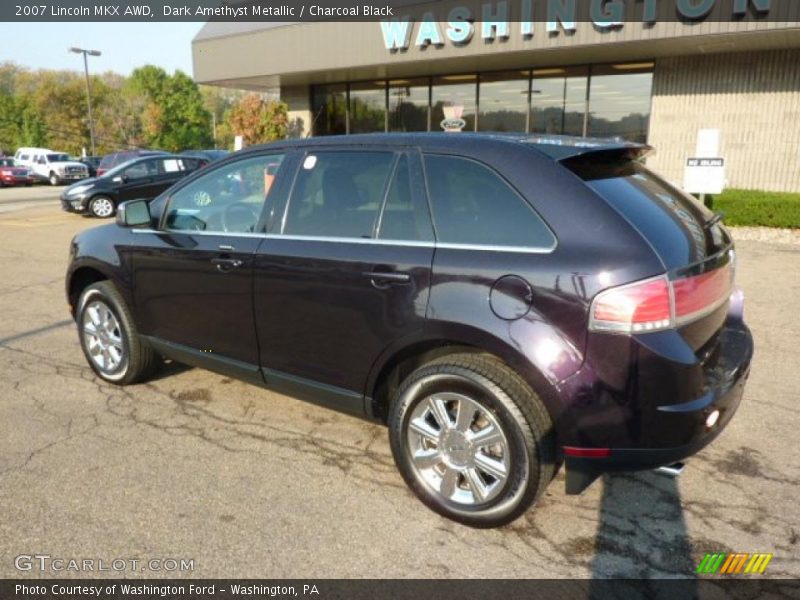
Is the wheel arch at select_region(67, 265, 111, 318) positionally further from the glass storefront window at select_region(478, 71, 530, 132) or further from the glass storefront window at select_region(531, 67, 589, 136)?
the glass storefront window at select_region(478, 71, 530, 132)

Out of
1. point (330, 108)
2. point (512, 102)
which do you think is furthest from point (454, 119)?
point (330, 108)

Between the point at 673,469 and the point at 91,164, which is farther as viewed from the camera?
the point at 91,164

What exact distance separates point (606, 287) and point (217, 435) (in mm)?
2503

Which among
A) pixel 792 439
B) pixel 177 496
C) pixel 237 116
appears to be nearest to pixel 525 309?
pixel 177 496

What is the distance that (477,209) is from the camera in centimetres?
276

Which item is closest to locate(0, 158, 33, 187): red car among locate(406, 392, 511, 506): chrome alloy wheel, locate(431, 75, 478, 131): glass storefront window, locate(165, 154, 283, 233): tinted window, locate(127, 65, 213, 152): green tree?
locate(431, 75, 478, 131): glass storefront window

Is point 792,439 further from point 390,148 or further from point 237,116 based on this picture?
point 237,116

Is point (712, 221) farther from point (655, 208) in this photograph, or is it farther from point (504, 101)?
point (504, 101)

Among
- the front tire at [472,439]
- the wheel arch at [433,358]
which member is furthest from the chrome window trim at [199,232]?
the front tire at [472,439]

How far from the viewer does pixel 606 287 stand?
2354 mm

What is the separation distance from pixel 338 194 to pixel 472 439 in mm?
1464

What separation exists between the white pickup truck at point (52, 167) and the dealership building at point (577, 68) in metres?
20.1

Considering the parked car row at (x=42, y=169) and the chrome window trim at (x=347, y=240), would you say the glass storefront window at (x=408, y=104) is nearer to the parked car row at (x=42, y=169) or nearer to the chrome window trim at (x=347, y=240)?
the chrome window trim at (x=347, y=240)

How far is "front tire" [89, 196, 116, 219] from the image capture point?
1555 centimetres
